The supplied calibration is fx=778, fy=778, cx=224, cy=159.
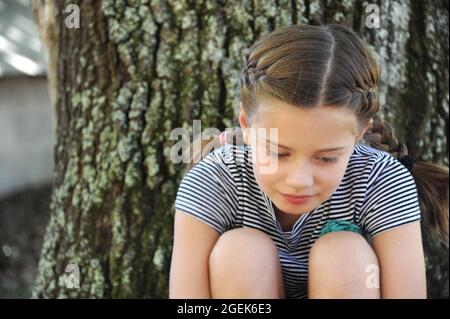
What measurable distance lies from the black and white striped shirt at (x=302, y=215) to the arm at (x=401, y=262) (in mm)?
29

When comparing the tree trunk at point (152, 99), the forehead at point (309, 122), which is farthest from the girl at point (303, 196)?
the tree trunk at point (152, 99)

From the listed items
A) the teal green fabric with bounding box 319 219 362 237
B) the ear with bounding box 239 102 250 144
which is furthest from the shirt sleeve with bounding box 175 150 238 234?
the teal green fabric with bounding box 319 219 362 237

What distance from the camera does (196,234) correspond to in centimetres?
184

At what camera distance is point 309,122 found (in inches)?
65.1

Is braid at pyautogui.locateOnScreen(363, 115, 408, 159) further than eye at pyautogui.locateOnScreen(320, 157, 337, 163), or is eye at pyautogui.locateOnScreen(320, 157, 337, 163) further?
braid at pyautogui.locateOnScreen(363, 115, 408, 159)

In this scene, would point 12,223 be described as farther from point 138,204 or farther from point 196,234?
point 196,234

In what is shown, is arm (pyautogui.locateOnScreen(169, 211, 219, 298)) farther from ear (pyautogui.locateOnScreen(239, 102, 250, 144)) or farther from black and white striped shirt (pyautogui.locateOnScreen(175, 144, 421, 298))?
ear (pyautogui.locateOnScreen(239, 102, 250, 144))

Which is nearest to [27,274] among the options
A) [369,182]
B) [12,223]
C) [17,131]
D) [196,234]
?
[12,223]

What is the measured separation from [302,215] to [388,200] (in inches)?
8.3

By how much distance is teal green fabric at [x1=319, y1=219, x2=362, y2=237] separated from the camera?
183 centimetres

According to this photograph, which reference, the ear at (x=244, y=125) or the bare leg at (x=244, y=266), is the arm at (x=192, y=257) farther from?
the ear at (x=244, y=125)

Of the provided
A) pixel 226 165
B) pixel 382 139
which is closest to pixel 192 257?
pixel 226 165

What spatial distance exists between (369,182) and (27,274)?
7.27 feet

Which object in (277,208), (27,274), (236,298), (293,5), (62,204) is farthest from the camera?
(27,274)
